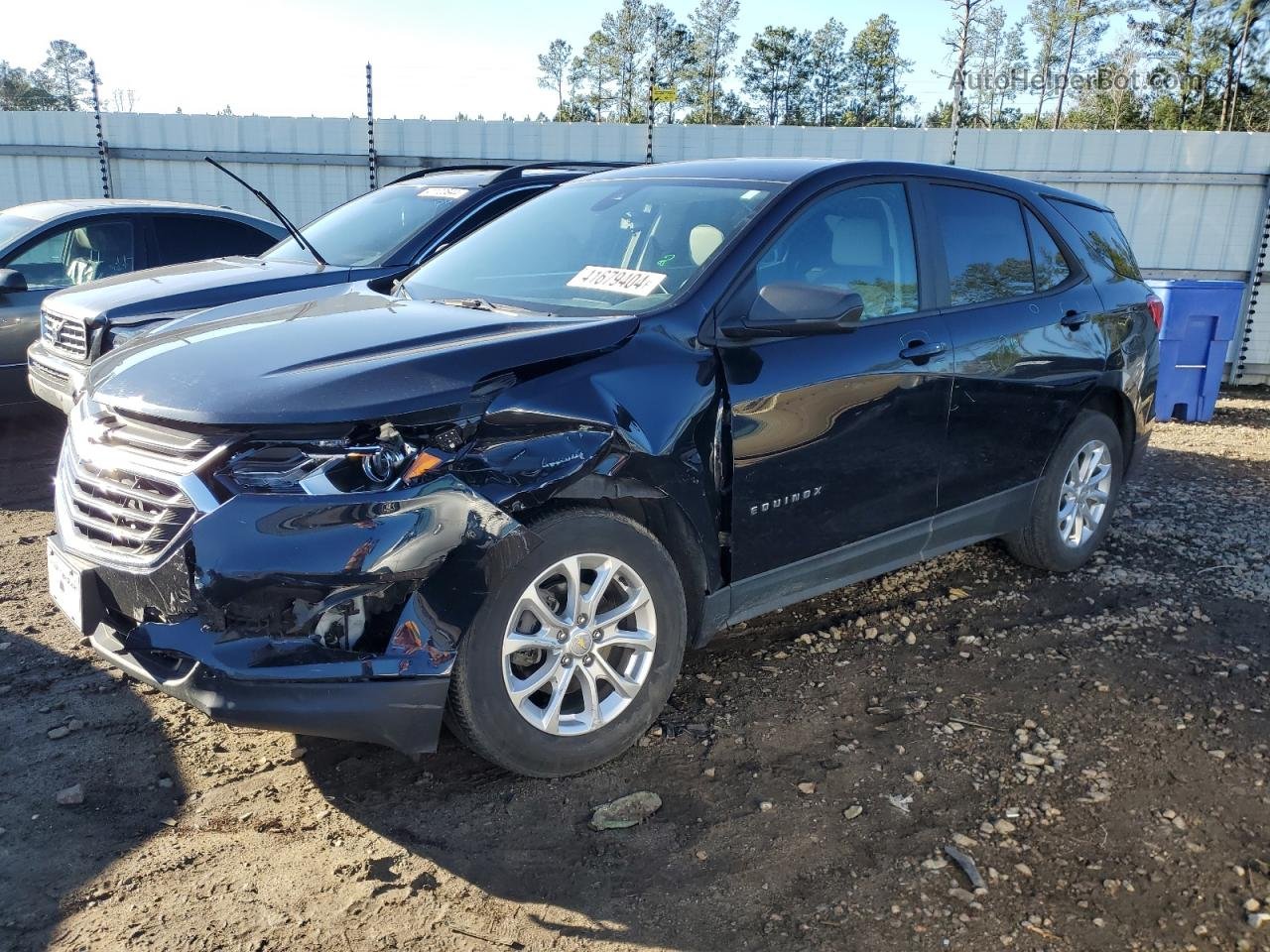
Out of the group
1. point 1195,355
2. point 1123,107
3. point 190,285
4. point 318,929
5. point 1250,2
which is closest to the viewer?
point 318,929

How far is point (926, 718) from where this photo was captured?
11.2 feet

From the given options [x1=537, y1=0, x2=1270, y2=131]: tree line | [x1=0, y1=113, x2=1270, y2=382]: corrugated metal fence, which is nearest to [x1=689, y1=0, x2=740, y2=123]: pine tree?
[x1=537, y1=0, x2=1270, y2=131]: tree line

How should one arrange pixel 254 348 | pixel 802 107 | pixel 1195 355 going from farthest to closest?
pixel 802 107 < pixel 1195 355 < pixel 254 348

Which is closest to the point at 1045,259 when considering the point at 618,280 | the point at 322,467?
the point at 618,280

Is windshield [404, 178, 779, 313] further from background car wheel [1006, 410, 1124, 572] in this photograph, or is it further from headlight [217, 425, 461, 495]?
background car wheel [1006, 410, 1124, 572]

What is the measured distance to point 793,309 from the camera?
3.13 metres

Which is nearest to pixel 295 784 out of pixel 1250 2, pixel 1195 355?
pixel 1195 355

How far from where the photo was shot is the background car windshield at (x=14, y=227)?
674cm

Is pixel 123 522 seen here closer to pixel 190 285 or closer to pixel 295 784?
pixel 295 784

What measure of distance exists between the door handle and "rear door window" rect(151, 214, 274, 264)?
18.7 ft

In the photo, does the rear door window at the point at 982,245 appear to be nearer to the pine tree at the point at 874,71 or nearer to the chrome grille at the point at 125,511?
the chrome grille at the point at 125,511

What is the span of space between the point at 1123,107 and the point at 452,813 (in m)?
56.1

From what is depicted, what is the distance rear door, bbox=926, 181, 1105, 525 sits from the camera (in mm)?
3957

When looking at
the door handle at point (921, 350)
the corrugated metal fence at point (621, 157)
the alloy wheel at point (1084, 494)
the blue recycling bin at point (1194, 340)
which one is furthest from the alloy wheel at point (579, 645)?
the corrugated metal fence at point (621, 157)
